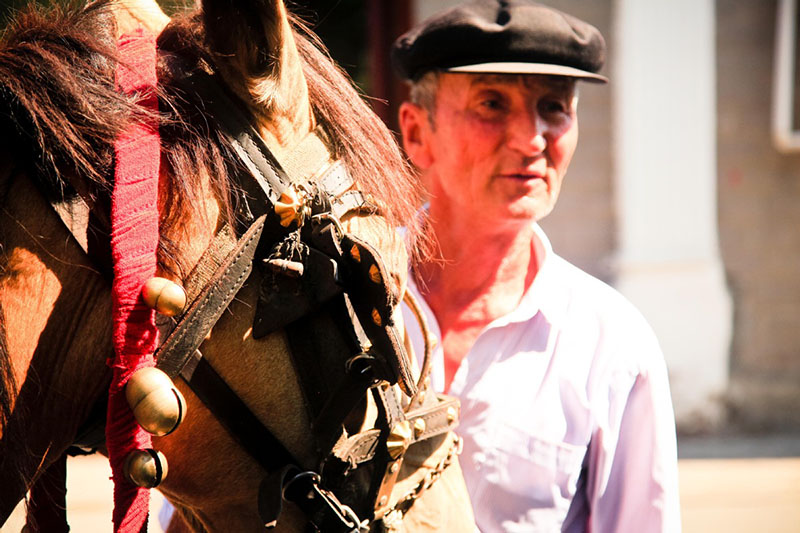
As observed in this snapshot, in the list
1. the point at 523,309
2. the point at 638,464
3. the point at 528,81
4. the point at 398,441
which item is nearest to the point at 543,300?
the point at 523,309

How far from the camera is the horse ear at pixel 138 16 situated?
1.20m

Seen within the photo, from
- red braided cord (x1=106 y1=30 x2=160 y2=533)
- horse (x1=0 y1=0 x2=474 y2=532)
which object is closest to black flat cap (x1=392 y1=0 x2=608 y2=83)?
horse (x1=0 y1=0 x2=474 y2=532)

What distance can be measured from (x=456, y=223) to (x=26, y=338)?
1341 mm

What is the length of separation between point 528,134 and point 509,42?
23 cm

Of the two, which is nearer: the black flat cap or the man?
the man

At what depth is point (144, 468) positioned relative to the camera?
1021mm

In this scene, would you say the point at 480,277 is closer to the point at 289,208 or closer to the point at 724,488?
the point at 289,208

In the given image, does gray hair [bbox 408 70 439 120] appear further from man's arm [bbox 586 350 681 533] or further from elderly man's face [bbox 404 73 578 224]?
man's arm [bbox 586 350 681 533]

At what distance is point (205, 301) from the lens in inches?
42.5

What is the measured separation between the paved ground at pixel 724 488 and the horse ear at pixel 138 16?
125 inches

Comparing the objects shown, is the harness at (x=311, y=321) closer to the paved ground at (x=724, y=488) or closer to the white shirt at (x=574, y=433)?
the white shirt at (x=574, y=433)

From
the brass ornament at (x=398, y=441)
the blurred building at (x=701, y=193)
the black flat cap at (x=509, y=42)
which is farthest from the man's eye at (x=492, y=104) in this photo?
the blurred building at (x=701, y=193)

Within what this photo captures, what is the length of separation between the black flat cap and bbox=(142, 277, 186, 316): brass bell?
1.18 m

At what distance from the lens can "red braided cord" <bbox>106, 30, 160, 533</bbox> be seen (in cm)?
102
